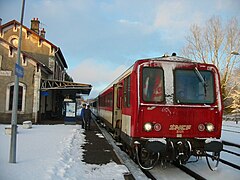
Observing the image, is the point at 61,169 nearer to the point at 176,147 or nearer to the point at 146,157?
the point at 146,157

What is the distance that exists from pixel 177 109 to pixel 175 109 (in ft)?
0.16

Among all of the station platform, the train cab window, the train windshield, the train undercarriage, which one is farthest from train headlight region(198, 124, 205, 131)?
the station platform

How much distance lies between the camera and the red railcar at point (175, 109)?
620 cm

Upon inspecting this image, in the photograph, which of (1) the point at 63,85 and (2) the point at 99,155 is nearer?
(2) the point at 99,155

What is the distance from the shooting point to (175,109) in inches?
249

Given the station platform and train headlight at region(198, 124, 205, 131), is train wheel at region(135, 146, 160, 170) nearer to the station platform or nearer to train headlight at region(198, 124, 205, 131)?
the station platform

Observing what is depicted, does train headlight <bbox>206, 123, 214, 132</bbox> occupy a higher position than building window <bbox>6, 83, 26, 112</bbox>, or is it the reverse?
building window <bbox>6, 83, 26, 112</bbox>

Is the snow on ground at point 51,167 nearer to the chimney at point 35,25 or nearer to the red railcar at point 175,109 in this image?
the red railcar at point 175,109

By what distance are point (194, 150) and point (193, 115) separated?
835 mm

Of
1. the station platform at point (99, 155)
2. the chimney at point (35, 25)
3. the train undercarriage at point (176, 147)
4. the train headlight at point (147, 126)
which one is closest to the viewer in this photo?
the train undercarriage at point (176, 147)

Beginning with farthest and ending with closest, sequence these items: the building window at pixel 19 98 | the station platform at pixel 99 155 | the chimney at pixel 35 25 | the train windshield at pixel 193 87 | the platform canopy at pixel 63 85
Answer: the chimney at pixel 35 25 → the platform canopy at pixel 63 85 → the building window at pixel 19 98 → the station platform at pixel 99 155 → the train windshield at pixel 193 87

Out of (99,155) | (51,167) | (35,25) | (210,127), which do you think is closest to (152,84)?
(210,127)

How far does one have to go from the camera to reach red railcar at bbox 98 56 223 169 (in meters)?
6.20

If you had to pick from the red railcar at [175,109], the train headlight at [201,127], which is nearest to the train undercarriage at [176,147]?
the red railcar at [175,109]
